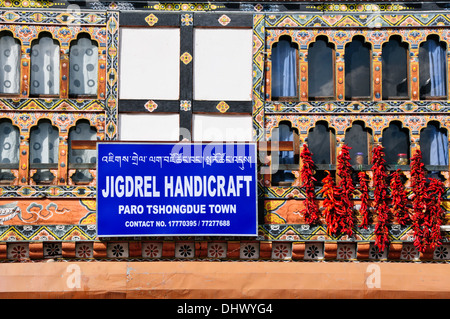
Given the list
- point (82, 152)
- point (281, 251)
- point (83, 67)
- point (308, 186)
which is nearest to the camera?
point (308, 186)

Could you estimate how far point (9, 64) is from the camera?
42.7ft

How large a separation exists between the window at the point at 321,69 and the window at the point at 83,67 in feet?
16.0

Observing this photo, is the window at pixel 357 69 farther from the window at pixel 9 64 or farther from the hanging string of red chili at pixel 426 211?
the window at pixel 9 64

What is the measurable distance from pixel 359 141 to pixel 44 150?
703 cm

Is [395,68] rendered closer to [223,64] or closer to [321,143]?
[321,143]

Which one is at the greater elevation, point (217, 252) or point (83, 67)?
point (83, 67)

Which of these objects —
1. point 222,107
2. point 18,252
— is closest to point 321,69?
point 222,107

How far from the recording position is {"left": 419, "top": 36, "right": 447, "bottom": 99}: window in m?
13.1

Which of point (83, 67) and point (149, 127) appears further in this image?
point (83, 67)

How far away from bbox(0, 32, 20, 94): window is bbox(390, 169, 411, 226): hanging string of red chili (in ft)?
28.1

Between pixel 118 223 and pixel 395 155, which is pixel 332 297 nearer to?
pixel 395 155

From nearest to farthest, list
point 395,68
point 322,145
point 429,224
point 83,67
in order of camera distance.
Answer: point 429,224
point 322,145
point 83,67
point 395,68

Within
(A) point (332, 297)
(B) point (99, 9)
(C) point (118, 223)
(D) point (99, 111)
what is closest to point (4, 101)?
(D) point (99, 111)

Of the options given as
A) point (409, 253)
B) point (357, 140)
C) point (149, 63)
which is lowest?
point (409, 253)
